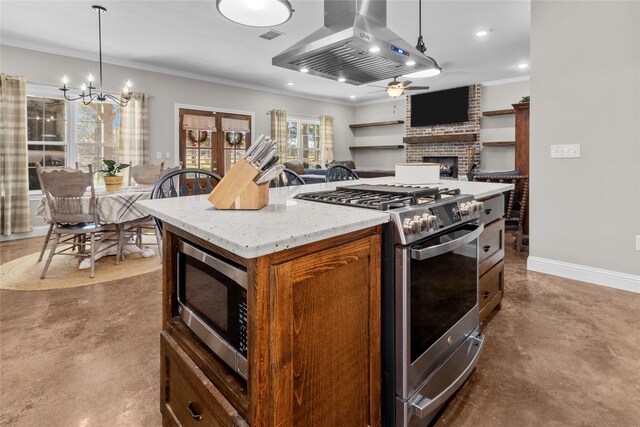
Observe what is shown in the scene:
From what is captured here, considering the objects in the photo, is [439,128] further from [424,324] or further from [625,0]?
[424,324]

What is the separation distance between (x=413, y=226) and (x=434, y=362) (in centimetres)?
61

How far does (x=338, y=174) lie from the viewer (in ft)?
10.6

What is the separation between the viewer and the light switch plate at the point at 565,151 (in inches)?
118

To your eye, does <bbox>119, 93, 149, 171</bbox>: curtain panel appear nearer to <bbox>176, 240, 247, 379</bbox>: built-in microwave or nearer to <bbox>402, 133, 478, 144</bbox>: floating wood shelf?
<bbox>176, 240, 247, 379</bbox>: built-in microwave

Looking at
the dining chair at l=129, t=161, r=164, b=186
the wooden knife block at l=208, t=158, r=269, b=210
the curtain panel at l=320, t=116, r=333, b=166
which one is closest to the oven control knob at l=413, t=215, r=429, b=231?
the wooden knife block at l=208, t=158, r=269, b=210

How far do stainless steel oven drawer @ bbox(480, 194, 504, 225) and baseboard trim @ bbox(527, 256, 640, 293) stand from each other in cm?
137

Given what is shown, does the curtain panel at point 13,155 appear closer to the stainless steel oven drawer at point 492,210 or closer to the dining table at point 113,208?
the dining table at point 113,208

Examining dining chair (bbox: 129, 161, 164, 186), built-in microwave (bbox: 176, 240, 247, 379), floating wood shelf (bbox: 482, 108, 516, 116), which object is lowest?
built-in microwave (bbox: 176, 240, 247, 379)

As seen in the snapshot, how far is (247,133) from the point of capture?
7.68m

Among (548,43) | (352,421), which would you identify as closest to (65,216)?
(352,421)

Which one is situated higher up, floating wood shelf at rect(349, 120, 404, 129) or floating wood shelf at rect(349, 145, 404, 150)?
floating wood shelf at rect(349, 120, 404, 129)

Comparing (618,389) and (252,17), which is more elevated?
(252,17)

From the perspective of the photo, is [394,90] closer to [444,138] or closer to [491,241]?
[444,138]

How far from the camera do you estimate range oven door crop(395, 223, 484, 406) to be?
120cm
